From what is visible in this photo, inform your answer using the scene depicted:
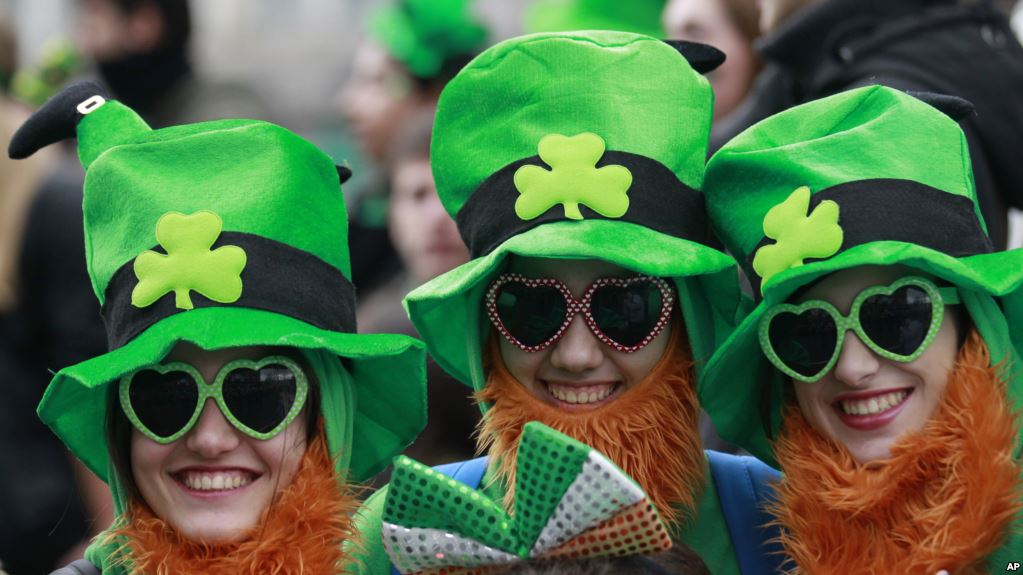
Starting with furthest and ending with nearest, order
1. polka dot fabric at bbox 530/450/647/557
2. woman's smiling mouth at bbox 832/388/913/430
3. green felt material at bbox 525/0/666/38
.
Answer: green felt material at bbox 525/0/666/38 < woman's smiling mouth at bbox 832/388/913/430 < polka dot fabric at bbox 530/450/647/557

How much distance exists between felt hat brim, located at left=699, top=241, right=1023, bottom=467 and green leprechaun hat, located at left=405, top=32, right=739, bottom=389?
0.12 m

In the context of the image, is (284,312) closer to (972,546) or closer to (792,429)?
(792,429)

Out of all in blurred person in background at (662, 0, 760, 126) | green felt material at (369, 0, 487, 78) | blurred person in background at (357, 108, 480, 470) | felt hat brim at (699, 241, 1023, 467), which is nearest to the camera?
felt hat brim at (699, 241, 1023, 467)

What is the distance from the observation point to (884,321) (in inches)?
123

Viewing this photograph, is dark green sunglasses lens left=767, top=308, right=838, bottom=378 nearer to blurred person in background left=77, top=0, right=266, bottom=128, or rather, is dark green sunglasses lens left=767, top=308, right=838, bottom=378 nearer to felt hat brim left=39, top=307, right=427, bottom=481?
felt hat brim left=39, top=307, right=427, bottom=481

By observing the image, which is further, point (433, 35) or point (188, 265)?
point (433, 35)

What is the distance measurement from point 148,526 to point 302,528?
0.32m

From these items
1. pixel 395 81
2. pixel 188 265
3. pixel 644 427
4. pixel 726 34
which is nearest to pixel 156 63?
pixel 395 81

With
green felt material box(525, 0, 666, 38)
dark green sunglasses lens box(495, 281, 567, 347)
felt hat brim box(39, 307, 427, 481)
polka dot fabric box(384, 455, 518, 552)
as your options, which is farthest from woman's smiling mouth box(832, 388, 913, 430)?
green felt material box(525, 0, 666, 38)

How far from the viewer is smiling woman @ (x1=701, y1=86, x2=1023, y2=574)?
10.2 feet

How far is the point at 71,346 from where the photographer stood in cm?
461

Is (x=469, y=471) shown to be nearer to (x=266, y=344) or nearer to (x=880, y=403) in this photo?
(x=266, y=344)

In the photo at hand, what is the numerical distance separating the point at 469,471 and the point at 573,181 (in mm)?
703

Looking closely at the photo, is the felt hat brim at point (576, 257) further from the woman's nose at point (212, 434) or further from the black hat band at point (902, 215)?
the woman's nose at point (212, 434)
